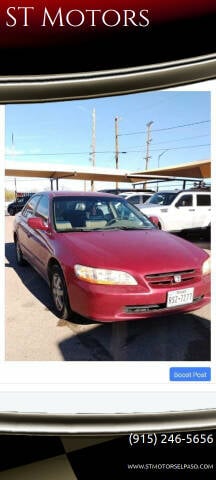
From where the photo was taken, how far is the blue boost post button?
1465 mm

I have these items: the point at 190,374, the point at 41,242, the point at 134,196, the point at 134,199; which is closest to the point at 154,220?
the point at 134,199

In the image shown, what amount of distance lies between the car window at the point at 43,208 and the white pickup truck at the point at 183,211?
790 mm

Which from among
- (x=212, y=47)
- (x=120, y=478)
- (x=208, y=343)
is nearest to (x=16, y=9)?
(x=212, y=47)

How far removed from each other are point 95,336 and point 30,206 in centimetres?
114

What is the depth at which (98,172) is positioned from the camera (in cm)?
164

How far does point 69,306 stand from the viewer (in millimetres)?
1869

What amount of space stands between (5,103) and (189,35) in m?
0.86

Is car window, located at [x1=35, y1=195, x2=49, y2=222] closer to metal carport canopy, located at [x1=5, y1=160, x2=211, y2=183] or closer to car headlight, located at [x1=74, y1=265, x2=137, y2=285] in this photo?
metal carport canopy, located at [x1=5, y1=160, x2=211, y2=183]

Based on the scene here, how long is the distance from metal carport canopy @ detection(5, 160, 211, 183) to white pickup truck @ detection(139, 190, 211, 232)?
0.13 metres

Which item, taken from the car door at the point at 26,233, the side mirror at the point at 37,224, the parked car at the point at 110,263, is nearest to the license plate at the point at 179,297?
the parked car at the point at 110,263

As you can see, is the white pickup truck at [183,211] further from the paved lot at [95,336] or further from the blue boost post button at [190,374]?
the blue boost post button at [190,374]

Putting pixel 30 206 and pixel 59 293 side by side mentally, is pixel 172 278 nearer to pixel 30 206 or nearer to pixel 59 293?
pixel 59 293

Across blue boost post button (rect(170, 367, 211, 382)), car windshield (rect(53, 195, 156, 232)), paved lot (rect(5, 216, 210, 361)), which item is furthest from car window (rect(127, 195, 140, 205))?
blue boost post button (rect(170, 367, 211, 382))

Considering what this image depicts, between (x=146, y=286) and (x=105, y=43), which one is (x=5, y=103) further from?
(x=146, y=286)
